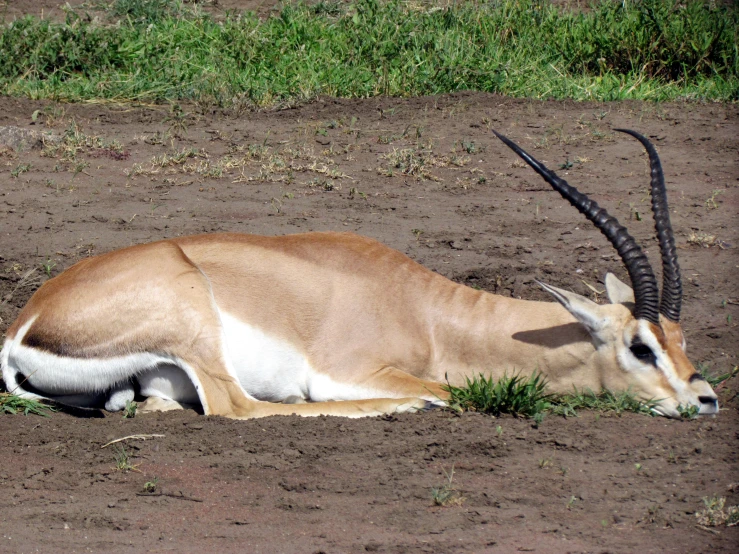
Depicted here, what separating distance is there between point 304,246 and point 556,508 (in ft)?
7.08

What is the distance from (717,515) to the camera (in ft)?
11.0

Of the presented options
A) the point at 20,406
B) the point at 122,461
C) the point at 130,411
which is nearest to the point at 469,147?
the point at 130,411

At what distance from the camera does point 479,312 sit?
5.00 m

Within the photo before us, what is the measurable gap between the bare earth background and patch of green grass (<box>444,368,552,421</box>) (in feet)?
0.37

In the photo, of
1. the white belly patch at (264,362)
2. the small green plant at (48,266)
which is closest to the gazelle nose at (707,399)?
the white belly patch at (264,362)

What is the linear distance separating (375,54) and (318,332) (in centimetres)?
546

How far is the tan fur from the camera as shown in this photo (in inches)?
182

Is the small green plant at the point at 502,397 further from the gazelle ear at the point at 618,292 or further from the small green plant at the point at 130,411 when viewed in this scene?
the small green plant at the point at 130,411

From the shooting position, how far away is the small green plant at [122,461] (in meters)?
3.93

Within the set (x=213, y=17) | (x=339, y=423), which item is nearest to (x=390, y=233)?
(x=339, y=423)

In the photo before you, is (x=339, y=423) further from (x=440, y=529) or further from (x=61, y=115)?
(x=61, y=115)

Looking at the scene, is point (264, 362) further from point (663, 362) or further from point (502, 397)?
point (663, 362)

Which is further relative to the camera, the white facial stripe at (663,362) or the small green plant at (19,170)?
the small green plant at (19,170)

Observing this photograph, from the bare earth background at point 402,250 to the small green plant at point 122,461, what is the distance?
0.03 m
